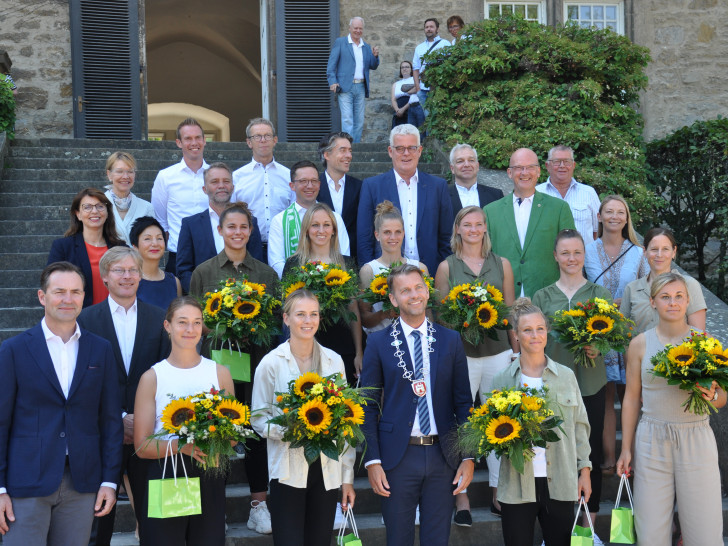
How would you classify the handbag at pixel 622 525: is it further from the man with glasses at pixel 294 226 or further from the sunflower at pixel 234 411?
the man with glasses at pixel 294 226

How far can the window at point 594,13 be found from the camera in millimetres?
13195

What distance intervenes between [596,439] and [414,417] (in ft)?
4.63

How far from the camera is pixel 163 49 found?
20.9 metres

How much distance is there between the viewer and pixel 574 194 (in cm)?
693

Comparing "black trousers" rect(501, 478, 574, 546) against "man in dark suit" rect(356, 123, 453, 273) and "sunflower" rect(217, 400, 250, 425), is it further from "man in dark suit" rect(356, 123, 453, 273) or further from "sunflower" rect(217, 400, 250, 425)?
"man in dark suit" rect(356, 123, 453, 273)

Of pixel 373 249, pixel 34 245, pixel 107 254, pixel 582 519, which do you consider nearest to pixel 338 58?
pixel 34 245

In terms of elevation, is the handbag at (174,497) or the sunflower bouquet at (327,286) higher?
the sunflower bouquet at (327,286)

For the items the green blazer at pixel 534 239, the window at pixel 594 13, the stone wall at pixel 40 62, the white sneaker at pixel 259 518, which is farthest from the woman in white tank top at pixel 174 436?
the window at pixel 594 13

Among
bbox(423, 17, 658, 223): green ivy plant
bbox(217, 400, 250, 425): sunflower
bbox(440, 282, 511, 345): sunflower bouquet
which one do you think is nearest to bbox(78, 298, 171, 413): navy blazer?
bbox(217, 400, 250, 425): sunflower

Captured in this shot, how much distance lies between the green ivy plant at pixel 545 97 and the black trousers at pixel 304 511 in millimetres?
5090

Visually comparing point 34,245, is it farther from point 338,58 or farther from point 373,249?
point 338,58

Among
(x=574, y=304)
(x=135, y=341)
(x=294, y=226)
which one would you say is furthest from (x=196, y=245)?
(x=574, y=304)

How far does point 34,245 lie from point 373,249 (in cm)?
365

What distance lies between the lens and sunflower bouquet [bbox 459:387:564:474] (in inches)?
172
